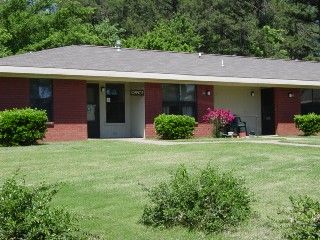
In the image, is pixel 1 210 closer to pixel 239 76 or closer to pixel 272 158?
pixel 272 158

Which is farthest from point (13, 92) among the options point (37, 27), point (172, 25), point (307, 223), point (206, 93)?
point (172, 25)

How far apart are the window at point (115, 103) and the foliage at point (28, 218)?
18159 millimetres

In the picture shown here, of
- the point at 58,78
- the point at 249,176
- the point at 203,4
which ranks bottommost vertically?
the point at 249,176

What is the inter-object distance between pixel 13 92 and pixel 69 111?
7.48 feet

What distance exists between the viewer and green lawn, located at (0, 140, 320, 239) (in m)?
7.05

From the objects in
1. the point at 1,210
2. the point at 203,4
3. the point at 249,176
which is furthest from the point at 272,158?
the point at 203,4

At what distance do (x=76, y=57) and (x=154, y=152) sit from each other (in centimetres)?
887

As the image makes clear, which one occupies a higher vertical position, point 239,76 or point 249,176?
point 239,76

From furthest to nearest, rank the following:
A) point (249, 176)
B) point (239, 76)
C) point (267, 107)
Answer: point (267, 107)
point (239, 76)
point (249, 176)

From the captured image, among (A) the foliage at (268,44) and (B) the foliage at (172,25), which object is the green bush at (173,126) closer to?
(B) the foliage at (172,25)

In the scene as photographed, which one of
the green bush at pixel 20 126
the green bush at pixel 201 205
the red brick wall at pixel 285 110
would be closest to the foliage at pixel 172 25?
the green bush at pixel 20 126

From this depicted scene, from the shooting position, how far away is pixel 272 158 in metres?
13.7

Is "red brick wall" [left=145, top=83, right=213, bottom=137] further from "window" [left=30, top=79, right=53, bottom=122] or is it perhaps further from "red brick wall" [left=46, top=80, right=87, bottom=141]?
"window" [left=30, top=79, right=53, bottom=122]

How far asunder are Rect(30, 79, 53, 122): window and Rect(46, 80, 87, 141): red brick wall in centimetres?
16
